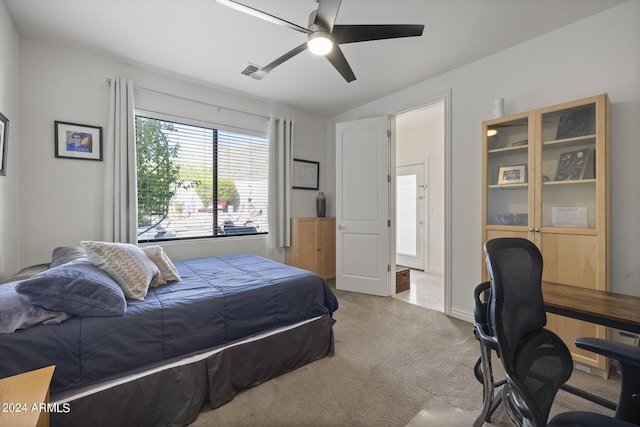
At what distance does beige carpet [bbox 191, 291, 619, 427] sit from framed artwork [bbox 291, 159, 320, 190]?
7.93 ft

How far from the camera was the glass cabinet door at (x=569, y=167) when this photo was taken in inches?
81.1

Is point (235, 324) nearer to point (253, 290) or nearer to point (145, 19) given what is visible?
point (253, 290)

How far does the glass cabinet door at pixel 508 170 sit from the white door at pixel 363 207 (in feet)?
4.20

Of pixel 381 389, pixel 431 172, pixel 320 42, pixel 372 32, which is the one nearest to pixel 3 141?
pixel 320 42

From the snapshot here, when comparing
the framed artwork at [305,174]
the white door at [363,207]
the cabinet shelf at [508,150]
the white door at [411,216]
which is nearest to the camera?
the cabinet shelf at [508,150]

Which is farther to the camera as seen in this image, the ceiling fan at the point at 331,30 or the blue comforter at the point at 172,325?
the ceiling fan at the point at 331,30

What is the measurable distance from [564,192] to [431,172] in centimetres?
316

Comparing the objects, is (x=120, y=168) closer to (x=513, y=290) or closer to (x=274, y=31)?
(x=274, y=31)

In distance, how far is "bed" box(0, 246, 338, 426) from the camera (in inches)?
50.6

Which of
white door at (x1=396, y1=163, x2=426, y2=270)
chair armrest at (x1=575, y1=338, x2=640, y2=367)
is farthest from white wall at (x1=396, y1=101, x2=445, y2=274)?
chair armrest at (x1=575, y1=338, x2=640, y2=367)

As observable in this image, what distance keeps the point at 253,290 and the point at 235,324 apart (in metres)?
0.25

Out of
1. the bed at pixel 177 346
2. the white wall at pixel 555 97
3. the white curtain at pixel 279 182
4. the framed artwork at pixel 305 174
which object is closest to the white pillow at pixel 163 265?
the bed at pixel 177 346

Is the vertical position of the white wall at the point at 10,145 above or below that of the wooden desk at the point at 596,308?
above

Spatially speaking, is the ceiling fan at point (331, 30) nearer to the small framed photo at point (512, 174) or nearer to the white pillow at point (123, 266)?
the small framed photo at point (512, 174)
